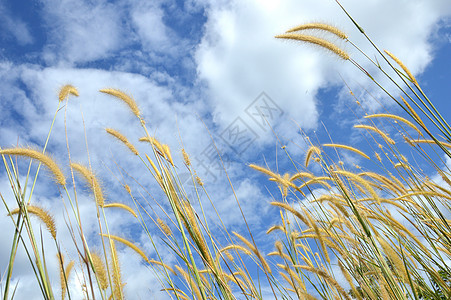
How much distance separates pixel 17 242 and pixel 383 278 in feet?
4.70

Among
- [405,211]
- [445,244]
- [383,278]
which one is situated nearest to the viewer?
→ [383,278]

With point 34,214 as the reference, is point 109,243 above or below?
below

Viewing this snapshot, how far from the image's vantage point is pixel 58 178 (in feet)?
5.35

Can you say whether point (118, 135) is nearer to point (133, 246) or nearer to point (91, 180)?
point (91, 180)

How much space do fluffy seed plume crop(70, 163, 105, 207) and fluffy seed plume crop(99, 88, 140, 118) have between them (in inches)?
16.3

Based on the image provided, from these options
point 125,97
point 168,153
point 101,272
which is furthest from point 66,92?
point 101,272

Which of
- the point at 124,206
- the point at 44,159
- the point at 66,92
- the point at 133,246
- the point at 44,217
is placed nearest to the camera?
the point at 44,217

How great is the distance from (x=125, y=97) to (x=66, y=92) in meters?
0.42

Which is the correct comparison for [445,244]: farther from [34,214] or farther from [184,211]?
[34,214]

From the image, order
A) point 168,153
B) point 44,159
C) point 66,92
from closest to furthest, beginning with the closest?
point 44,159 → point 168,153 → point 66,92

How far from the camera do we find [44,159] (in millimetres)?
1620

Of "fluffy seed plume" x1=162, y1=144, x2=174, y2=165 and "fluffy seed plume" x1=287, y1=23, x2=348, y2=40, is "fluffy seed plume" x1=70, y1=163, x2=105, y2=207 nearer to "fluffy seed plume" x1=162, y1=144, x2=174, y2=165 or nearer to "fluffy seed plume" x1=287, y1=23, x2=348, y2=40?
"fluffy seed plume" x1=162, y1=144, x2=174, y2=165

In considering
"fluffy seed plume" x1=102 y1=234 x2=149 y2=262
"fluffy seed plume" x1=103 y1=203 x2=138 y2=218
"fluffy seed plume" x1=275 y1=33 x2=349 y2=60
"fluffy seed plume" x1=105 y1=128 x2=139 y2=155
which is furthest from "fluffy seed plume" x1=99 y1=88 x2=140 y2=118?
"fluffy seed plume" x1=275 y1=33 x2=349 y2=60

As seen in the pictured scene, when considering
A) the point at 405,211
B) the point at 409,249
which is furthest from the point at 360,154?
the point at 409,249
